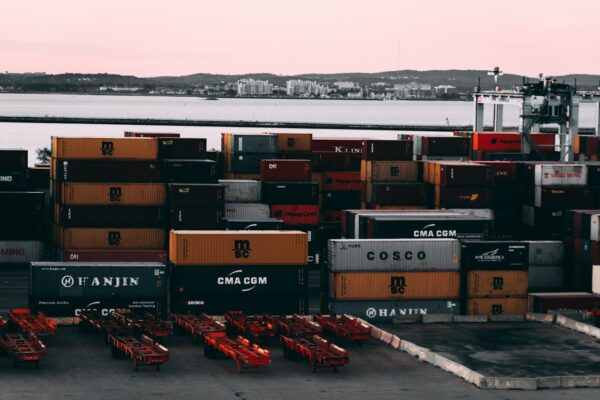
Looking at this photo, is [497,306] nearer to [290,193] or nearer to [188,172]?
[290,193]

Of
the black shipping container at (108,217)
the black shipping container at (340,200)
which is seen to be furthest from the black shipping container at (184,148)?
the black shipping container at (108,217)

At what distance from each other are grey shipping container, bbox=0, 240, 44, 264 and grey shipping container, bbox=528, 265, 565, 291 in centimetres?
3092

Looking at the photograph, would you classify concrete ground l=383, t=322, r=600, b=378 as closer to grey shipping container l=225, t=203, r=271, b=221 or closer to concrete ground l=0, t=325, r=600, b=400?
concrete ground l=0, t=325, r=600, b=400

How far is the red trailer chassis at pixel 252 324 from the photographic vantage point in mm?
58484

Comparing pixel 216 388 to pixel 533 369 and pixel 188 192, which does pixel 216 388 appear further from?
pixel 188 192

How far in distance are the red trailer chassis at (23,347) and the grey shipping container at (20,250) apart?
2613 cm

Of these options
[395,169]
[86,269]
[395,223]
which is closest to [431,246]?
[395,223]

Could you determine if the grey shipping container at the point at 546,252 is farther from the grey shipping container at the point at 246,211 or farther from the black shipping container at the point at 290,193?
the grey shipping container at the point at 246,211

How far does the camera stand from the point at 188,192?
7731 centimetres

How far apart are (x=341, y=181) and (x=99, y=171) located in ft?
72.3

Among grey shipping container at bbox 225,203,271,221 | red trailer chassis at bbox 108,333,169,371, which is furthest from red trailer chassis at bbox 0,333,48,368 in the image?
grey shipping container at bbox 225,203,271,221

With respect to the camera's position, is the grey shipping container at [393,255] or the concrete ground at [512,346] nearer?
the concrete ground at [512,346]

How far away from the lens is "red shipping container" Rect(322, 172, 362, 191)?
313 feet

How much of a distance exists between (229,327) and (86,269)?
7.70 metres
